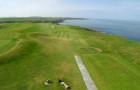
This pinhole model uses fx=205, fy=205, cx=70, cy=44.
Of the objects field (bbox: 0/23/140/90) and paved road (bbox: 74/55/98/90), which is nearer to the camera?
paved road (bbox: 74/55/98/90)

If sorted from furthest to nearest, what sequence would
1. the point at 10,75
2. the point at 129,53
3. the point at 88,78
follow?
the point at 129,53, the point at 10,75, the point at 88,78

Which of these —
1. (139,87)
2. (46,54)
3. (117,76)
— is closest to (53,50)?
(46,54)

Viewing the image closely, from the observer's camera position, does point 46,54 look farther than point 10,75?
Yes

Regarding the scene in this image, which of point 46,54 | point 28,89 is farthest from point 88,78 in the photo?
point 46,54

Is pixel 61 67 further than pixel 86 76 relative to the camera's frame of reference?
Yes

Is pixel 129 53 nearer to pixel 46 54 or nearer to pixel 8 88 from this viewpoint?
pixel 46 54

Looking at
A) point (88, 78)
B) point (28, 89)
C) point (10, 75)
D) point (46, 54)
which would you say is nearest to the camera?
point (28, 89)

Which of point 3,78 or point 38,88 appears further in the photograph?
point 3,78

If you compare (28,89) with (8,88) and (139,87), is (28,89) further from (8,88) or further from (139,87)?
(139,87)

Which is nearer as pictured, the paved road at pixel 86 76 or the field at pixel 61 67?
the paved road at pixel 86 76
